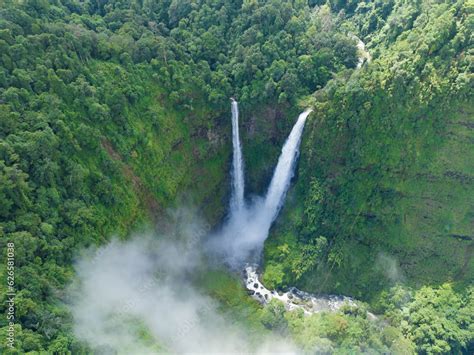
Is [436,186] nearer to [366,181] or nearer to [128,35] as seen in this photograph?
[366,181]

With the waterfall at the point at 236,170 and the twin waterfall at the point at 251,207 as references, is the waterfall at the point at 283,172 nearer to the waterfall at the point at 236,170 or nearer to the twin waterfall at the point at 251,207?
the twin waterfall at the point at 251,207

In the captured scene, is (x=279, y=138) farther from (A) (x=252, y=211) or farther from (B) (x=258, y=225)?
(B) (x=258, y=225)

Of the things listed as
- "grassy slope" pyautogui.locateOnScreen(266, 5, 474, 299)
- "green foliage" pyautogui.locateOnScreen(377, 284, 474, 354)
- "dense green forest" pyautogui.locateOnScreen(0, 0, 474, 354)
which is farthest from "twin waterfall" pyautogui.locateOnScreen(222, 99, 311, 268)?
"green foliage" pyautogui.locateOnScreen(377, 284, 474, 354)

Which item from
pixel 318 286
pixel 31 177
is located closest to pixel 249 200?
pixel 318 286

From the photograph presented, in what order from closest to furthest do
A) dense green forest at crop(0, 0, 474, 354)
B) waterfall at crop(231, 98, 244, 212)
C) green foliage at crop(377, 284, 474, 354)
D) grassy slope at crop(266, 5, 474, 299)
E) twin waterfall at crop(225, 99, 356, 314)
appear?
dense green forest at crop(0, 0, 474, 354) < green foliage at crop(377, 284, 474, 354) < grassy slope at crop(266, 5, 474, 299) < twin waterfall at crop(225, 99, 356, 314) < waterfall at crop(231, 98, 244, 212)

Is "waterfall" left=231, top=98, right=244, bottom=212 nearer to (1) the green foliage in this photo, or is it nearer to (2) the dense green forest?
(2) the dense green forest

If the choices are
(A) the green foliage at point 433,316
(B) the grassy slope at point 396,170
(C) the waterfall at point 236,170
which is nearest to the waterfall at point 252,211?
(C) the waterfall at point 236,170
